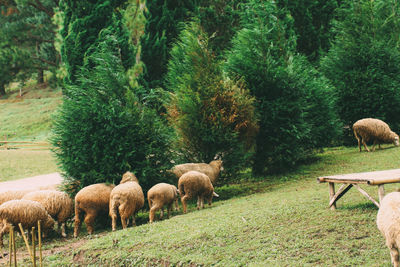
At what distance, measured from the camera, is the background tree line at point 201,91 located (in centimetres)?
1089

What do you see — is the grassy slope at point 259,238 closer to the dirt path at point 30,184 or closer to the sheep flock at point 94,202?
the sheep flock at point 94,202

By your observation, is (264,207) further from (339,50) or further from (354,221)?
(339,50)

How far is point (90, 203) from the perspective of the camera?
31.9 feet

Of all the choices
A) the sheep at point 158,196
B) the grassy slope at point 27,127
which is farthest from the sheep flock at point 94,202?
the grassy slope at point 27,127

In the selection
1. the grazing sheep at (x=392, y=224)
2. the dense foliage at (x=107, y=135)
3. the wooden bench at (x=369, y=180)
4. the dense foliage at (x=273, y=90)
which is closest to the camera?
the grazing sheep at (x=392, y=224)

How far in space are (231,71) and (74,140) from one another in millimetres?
7146

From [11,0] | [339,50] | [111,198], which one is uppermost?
[11,0]

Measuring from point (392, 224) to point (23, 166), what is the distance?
21182mm

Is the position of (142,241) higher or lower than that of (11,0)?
lower

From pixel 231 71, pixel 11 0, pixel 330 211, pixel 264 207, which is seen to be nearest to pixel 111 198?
pixel 264 207

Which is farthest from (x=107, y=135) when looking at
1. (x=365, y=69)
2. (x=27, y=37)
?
(x=27, y=37)

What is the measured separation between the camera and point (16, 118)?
45969 mm

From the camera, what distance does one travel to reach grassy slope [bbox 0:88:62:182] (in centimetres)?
2194

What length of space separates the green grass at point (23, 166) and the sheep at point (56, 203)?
10544mm
